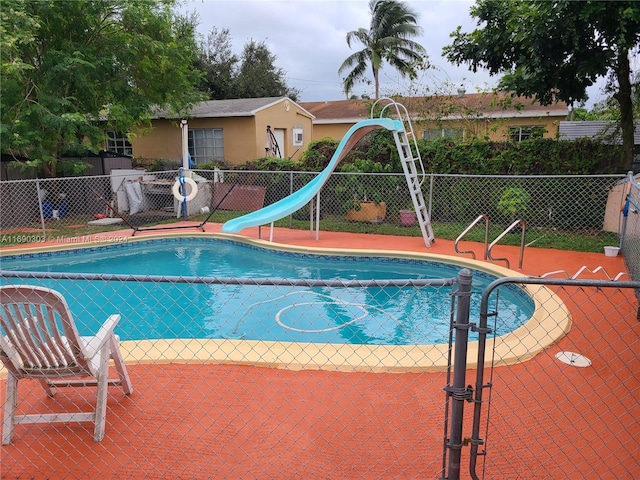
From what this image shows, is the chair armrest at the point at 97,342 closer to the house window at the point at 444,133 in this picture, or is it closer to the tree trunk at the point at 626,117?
the house window at the point at 444,133

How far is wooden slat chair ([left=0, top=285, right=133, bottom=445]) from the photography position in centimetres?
244

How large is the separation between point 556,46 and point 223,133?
1161 cm

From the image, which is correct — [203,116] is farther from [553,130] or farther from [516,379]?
[516,379]

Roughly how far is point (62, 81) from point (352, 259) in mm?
8329

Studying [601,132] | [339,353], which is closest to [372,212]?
[601,132]

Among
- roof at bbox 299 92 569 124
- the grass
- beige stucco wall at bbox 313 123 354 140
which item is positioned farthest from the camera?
beige stucco wall at bbox 313 123 354 140

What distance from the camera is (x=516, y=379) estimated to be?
11.5 ft

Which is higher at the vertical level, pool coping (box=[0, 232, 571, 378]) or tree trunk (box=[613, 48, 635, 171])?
tree trunk (box=[613, 48, 635, 171])

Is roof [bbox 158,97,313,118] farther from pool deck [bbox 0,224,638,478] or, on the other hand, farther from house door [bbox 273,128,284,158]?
pool deck [bbox 0,224,638,478]

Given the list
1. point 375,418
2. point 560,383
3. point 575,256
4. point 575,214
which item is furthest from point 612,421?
point 575,214

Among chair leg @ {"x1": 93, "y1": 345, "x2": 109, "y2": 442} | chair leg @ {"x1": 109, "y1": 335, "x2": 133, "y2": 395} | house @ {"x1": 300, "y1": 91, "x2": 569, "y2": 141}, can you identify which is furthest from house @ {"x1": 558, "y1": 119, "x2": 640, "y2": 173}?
chair leg @ {"x1": 93, "y1": 345, "x2": 109, "y2": 442}

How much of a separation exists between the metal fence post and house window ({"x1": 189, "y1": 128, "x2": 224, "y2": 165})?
1624 cm

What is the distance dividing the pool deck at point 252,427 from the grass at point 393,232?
5.66 m

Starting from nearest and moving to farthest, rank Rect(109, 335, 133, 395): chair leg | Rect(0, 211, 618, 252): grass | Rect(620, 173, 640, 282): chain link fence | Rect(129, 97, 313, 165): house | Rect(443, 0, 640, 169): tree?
1. Rect(109, 335, 133, 395): chair leg
2. Rect(620, 173, 640, 282): chain link fence
3. Rect(443, 0, 640, 169): tree
4. Rect(0, 211, 618, 252): grass
5. Rect(129, 97, 313, 165): house
